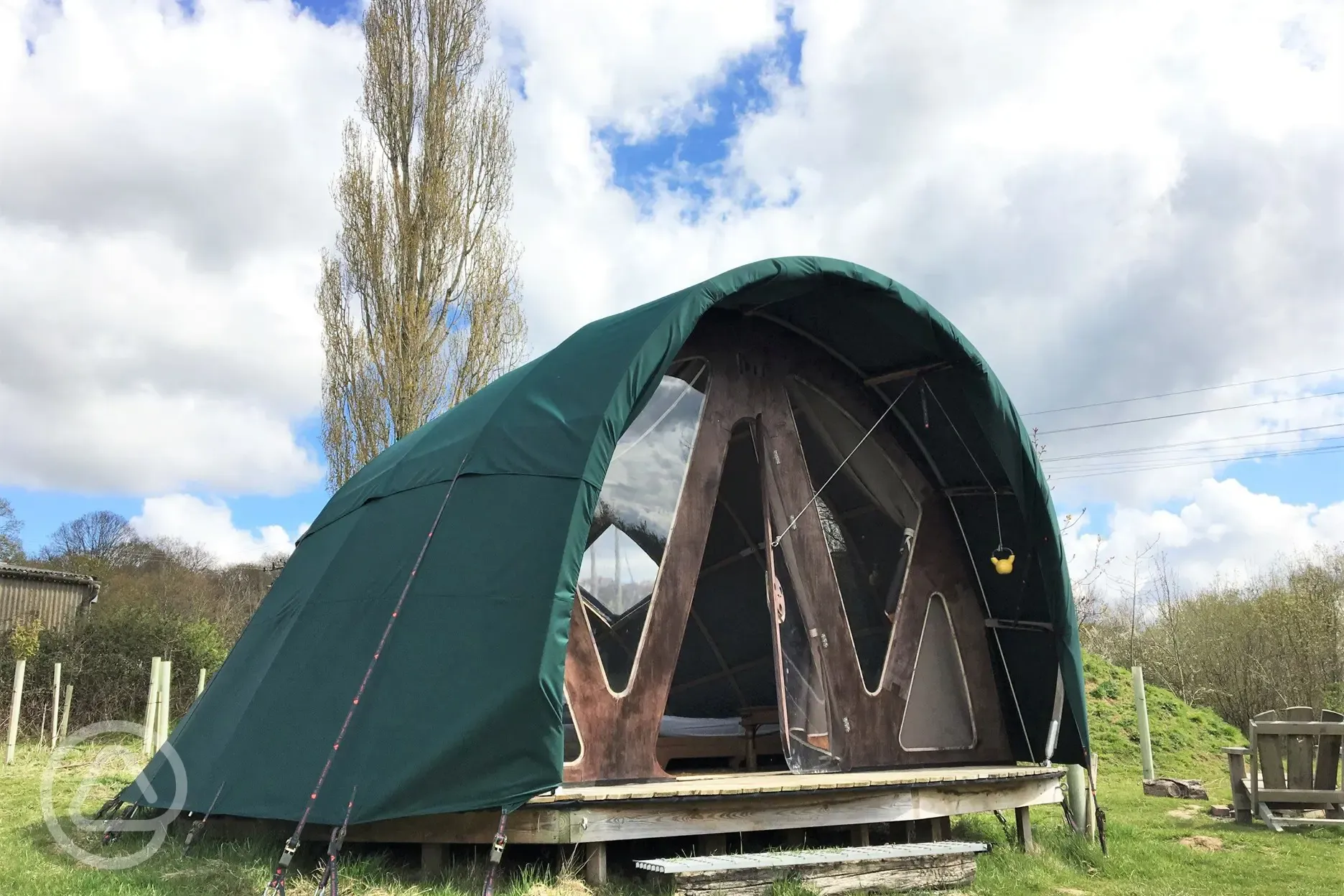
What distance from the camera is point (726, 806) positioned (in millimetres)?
5367

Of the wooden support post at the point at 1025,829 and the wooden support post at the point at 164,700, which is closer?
the wooden support post at the point at 1025,829

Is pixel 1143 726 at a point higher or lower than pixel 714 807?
higher

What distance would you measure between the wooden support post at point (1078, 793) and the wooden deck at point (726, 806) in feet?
1.66

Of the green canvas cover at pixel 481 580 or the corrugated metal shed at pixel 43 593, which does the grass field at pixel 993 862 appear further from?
the corrugated metal shed at pixel 43 593

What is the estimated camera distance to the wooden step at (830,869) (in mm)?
4805

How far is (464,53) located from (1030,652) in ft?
47.0

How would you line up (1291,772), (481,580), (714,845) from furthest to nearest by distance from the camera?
(1291,772)
(714,845)
(481,580)

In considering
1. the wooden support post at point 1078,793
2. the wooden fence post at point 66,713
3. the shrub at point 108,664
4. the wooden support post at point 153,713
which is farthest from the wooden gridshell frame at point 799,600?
the shrub at point 108,664

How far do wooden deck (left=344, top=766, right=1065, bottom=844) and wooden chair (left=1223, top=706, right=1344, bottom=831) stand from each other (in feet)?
10.3

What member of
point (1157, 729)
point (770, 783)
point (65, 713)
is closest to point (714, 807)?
point (770, 783)

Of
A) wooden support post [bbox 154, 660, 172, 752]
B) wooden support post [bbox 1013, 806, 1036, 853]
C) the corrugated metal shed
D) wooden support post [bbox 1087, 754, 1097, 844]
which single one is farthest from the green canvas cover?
the corrugated metal shed

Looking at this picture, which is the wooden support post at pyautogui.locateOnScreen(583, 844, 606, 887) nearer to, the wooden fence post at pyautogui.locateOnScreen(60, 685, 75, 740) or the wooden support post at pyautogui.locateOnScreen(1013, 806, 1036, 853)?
the wooden support post at pyautogui.locateOnScreen(1013, 806, 1036, 853)

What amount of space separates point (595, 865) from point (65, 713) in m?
12.2

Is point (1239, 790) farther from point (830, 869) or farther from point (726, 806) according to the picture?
point (726, 806)
